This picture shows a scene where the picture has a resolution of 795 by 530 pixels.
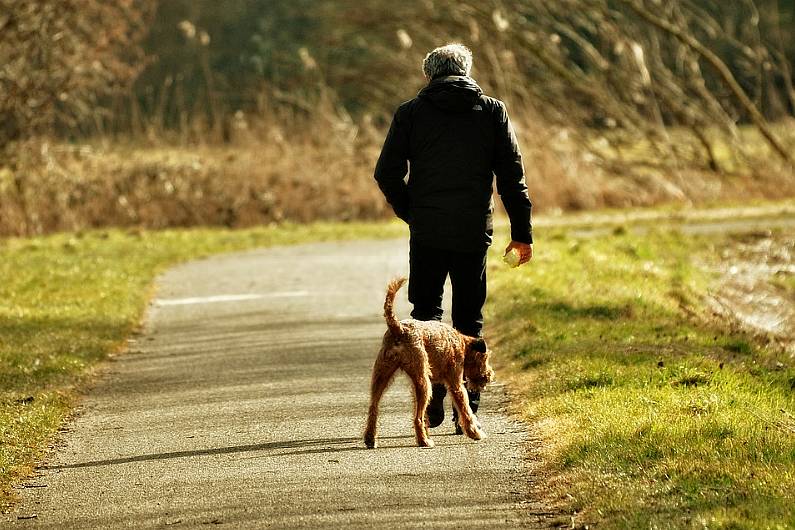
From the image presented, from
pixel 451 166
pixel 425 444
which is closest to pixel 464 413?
pixel 425 444

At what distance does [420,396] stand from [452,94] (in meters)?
1.58

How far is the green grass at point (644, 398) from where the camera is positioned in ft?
21.5

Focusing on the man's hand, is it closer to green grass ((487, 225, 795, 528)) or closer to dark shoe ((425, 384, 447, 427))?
dark shoe ((425, 384, 447, 427))

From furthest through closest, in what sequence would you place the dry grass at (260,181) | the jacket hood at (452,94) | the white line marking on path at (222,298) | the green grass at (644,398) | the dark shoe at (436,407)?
1. the dry grass at (260,181)
2. the white line marking on path at (222,298)
3. the dark shoe at (436,407)
4. the jacket hood at (452,94)
5. the green grass at (644,398)

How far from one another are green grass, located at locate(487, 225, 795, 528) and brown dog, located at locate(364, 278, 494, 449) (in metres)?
0.49

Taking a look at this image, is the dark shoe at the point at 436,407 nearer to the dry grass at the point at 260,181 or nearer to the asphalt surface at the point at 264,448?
the asphalt surface at the point at 264,448

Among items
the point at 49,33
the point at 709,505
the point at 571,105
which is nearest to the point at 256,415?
the point at 709,505

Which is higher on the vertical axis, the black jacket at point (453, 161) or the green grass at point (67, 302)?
the black jacket at point (453, 161)

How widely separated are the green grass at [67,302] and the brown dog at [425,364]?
6.35ft

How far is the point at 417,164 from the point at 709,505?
8.51 feet

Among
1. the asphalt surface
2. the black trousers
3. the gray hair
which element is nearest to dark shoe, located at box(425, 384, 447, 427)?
the asphalt surface

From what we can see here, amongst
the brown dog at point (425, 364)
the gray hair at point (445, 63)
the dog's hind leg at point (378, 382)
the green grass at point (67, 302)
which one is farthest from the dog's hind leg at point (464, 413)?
the green grass at point (67, 302)

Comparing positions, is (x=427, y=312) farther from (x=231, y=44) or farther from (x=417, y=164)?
(x=231, y=44)

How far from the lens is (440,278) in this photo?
27.1 ft
